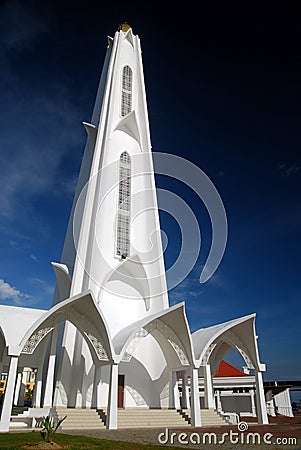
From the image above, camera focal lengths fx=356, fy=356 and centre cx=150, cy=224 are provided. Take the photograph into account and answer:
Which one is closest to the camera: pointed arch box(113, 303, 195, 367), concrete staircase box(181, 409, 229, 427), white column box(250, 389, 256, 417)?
pointed arch box(113, 303, 195, 367)

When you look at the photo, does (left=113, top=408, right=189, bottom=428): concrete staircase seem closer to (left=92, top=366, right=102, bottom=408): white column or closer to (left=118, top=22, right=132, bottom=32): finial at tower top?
(left=92, top=366, right=102, bottom=408): white column

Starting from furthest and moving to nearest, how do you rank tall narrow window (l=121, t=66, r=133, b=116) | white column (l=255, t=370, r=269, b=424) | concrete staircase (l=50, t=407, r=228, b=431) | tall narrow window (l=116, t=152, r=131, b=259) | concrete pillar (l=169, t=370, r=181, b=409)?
tall narrow window (l=121, t=66, r=133, b=116) → tall narrow window (l=116, t=152, r=131, b=259) → concrete pillar (l=169, t=370, r=181, b=409) → white column (l=255, t=370, r=269, b=424) → concrete staircase (l=50, t=407, r=228, b=431)

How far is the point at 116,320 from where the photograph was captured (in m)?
16.3

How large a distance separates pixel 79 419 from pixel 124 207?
1057cm

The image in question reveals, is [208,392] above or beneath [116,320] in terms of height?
beneath

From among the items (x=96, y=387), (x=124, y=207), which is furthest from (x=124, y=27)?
(x=96, y=387)

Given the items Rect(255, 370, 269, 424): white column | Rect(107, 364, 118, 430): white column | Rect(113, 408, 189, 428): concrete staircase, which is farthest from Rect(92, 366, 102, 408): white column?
Rect(255, 370, 269, 424): white column

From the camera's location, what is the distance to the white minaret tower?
15578 millimetres

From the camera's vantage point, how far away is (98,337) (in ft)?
43.6

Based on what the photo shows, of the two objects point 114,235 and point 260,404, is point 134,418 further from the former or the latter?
point 114,235

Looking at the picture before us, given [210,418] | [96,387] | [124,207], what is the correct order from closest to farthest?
[96,387] < [210,418] < [124,207]

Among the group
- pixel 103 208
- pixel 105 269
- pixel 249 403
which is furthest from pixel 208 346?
pixel 249 403

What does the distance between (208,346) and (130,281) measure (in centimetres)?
532

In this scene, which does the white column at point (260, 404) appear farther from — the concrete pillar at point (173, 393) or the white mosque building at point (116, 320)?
the concrete pillar at point (173, 393)
